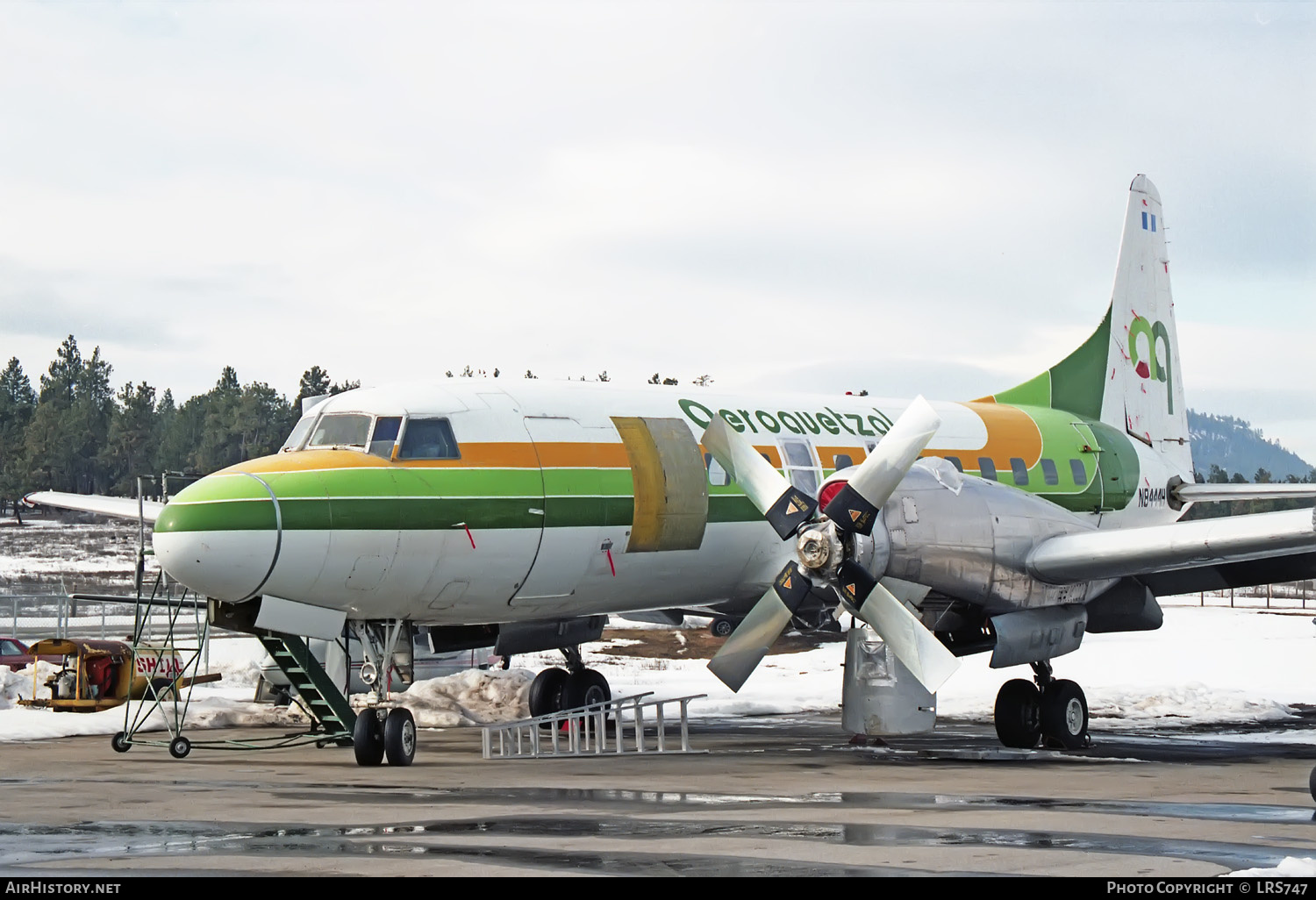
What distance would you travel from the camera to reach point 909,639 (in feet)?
52.0

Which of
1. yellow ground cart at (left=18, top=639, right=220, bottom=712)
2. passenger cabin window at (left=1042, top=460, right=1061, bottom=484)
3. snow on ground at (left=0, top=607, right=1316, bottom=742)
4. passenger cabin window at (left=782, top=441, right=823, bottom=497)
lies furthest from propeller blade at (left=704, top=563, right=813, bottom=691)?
yellow ground cart at (left=18, top=639, right=220, bottom=712)

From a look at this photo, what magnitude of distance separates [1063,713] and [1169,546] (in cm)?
274

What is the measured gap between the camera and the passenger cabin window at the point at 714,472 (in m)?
18.5

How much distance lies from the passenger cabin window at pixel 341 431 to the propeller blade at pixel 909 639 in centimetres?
582

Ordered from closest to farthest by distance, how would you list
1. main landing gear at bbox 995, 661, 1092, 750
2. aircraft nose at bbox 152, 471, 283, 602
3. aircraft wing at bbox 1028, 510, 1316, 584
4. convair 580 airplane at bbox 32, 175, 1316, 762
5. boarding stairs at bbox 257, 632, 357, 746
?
aircraft nose at bbox 152, 471, 283, 602 → convair 580 airplane at bbox 32, 175, 1316, 762 → aircraft wing at bbox 1028, 510, 1316, 584 → boarding stairs at bbox 257, 632, 357, 746 → main landing gear at bbox 995, 661, 1092, 750

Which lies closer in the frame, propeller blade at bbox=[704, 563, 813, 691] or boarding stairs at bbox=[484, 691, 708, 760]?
propeller blade at bbox=[704, 563, 813, 691]

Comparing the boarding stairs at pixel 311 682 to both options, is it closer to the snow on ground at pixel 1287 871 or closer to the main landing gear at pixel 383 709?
the main landing gear at pixel 383 709

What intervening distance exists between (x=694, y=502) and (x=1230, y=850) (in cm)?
1003

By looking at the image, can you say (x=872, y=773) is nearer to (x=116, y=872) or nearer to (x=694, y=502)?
(x=694, y=502)

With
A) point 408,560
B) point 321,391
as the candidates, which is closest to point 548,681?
point 408,560

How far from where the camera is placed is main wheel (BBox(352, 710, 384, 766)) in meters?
15.7

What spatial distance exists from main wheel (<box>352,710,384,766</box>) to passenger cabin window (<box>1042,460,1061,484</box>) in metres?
11.2

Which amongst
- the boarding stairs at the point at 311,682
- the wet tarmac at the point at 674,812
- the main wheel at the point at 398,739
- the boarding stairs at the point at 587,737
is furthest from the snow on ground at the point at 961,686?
the main wheel at the point at 398,739

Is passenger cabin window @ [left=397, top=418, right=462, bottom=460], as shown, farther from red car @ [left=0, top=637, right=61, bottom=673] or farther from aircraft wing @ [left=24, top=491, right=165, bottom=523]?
red car @ [left=0, top=637, right=61, bottom=673]
